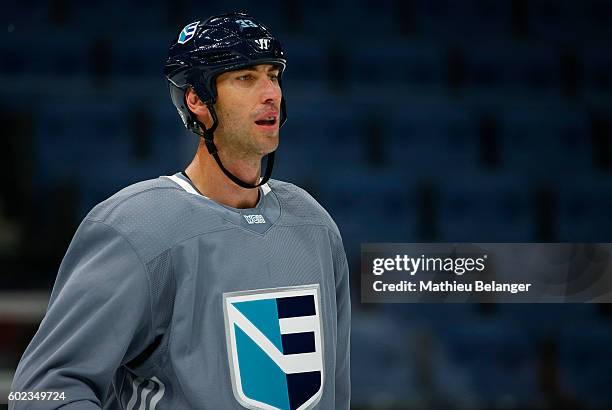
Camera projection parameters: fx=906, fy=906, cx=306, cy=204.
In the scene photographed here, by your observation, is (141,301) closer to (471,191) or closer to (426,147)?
(471,191)

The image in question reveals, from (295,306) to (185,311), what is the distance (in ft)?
0.57

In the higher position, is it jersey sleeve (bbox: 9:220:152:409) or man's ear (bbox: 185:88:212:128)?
man's ear (bbox: 185:88:212:128)

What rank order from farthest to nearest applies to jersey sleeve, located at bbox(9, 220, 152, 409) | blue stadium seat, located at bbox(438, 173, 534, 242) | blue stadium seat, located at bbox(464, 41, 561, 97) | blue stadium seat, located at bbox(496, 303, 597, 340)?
1. blue stadium seat, located at bbox(464, 41, 561, 97)
2. blue stadium seat, located at bbox(438, 173, 534, 242)
3. blue stadium seat, located at bbox(496, 303, 597, 340)
4. jersey sleeve, located at bbox(9, 220, 152, 409)

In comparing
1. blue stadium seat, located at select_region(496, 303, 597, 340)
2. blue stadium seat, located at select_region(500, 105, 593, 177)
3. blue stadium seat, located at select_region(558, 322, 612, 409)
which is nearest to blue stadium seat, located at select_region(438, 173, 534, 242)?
blue stadium seat, located at select_region(500, 105, 593, 177)

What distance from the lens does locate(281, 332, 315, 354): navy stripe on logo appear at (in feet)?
4.18

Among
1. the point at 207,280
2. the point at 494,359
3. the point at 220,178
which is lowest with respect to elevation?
the point at 494,359

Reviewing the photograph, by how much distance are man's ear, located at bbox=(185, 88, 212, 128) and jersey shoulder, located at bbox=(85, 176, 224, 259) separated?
108 millimetres

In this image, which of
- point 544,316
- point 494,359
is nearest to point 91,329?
point 544,316

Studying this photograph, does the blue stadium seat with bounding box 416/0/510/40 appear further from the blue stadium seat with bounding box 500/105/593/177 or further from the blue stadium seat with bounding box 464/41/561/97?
the blue stadium seat with bounding box 500/105/593/177

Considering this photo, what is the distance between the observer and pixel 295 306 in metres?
1.29

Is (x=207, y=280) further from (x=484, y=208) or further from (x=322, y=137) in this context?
(x=322, y=137)

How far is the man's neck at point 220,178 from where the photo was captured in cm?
129

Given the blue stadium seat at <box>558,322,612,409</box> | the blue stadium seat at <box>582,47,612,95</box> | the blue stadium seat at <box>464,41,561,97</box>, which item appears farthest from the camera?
the blue stadium seat at <box>464,41,561,97</box>

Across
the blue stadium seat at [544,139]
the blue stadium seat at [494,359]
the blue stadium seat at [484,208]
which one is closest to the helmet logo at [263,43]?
the blue stadium seat at [484,208]
